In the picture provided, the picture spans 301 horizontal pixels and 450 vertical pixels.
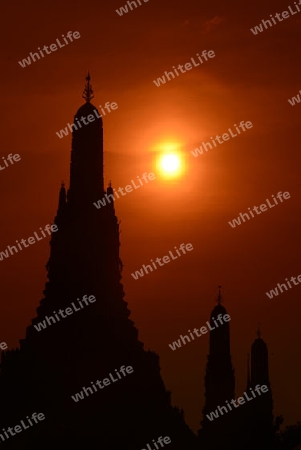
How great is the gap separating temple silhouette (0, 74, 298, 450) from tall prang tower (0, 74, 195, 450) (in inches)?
2.3

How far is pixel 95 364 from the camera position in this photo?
92.7m

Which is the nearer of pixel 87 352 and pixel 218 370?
pixel 87 352

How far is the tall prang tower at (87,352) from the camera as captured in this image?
89.9 m

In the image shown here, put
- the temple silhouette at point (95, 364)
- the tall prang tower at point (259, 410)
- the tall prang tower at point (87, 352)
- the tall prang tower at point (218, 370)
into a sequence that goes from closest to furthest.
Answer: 1. the tall prang tower at point (259, 410)
2. the temple silhouette at point (95, 364)
3. the tall prang tower at point (87, 352)
4. the tall prang tower at point (218, 370)

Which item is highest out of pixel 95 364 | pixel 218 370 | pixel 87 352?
pixel 87 352

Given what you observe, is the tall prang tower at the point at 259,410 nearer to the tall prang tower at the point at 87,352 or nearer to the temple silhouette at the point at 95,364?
the temple silhouette at the point at 95,364

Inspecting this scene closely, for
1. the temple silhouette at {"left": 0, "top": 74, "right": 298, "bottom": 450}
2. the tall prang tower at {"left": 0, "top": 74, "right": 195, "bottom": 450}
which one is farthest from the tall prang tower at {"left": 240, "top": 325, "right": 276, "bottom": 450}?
the tall prang tower at {"left": 0, "top": 74, "right": 195, "bottom": 450}

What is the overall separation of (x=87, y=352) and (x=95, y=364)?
87 cm

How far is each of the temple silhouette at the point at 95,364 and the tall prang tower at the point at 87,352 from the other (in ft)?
0.19

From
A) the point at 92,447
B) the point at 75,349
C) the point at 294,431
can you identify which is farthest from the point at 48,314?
the point at 294,431

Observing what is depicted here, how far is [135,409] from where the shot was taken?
9169 cm

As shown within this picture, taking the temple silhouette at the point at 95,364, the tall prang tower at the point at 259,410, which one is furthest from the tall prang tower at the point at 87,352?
the tall prang tower at the point at 259,410

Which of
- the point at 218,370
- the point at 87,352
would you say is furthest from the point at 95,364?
the point at 218,370

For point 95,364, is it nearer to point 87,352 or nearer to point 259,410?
point 87,352
